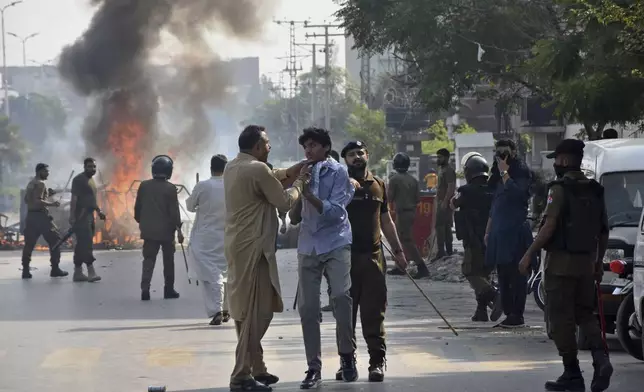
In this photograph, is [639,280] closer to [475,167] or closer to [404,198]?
[475,167]

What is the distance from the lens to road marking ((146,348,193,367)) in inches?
473

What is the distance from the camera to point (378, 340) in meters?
10.8


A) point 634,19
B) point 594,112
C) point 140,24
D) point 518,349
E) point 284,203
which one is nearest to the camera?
point 284,203

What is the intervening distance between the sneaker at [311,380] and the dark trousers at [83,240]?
12.2 meters

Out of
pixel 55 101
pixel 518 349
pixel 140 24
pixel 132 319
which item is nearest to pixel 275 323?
pixel 132 319

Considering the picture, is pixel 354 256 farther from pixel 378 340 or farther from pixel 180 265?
pixel 180 265

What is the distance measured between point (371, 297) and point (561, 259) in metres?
1.44

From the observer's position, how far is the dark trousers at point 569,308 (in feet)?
33.3

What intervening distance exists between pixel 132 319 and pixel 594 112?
5998mm

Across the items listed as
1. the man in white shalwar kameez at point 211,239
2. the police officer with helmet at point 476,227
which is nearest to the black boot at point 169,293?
the man in white shalwar kameez at point 211,239

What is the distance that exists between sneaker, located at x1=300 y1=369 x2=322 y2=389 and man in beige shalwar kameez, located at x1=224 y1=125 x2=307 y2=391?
251mm

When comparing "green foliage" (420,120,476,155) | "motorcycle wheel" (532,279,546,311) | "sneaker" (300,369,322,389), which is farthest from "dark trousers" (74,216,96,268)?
"green foliage" (420,120,476,155)

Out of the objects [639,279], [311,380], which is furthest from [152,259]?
[639,279]

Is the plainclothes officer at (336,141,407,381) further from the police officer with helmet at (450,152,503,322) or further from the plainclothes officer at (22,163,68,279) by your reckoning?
the plainclothes officer at (22,163,68,279)
